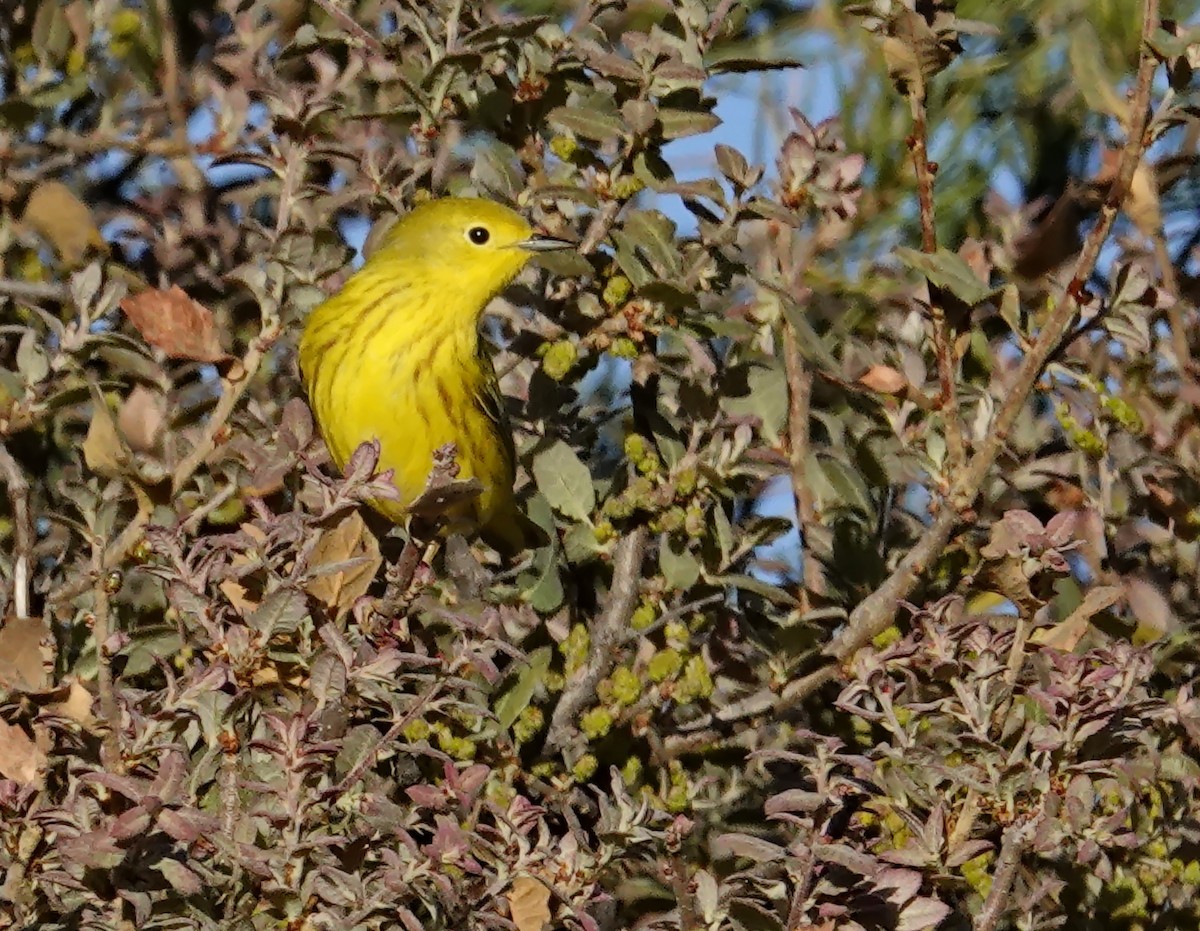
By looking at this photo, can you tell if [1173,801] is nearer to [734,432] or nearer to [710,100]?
[734,432]

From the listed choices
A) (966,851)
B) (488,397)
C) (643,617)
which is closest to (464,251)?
(488,397)

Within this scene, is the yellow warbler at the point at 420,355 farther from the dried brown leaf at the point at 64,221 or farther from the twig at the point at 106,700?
the twig at the point at 106,700

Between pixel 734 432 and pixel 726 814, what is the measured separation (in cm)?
59

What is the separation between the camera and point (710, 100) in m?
2.82

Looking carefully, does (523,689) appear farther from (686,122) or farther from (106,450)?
(686,122)

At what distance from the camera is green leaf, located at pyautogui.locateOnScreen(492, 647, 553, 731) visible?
2627 mm

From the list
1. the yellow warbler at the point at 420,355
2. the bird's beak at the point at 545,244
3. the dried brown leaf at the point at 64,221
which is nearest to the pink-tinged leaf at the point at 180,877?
the bird's beak at the point at 545,244

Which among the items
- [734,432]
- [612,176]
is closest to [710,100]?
[612,176]

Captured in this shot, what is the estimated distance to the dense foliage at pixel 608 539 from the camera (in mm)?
2025

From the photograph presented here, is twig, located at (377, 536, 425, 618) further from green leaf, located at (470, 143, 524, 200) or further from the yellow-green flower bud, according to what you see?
green leaf, located at (470, 143, 524, 200)

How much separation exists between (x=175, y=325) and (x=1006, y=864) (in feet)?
4.55

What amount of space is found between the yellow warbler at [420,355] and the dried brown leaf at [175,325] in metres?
1.43

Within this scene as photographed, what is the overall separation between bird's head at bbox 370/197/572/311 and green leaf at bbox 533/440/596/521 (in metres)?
1.07

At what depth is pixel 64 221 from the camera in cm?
335
